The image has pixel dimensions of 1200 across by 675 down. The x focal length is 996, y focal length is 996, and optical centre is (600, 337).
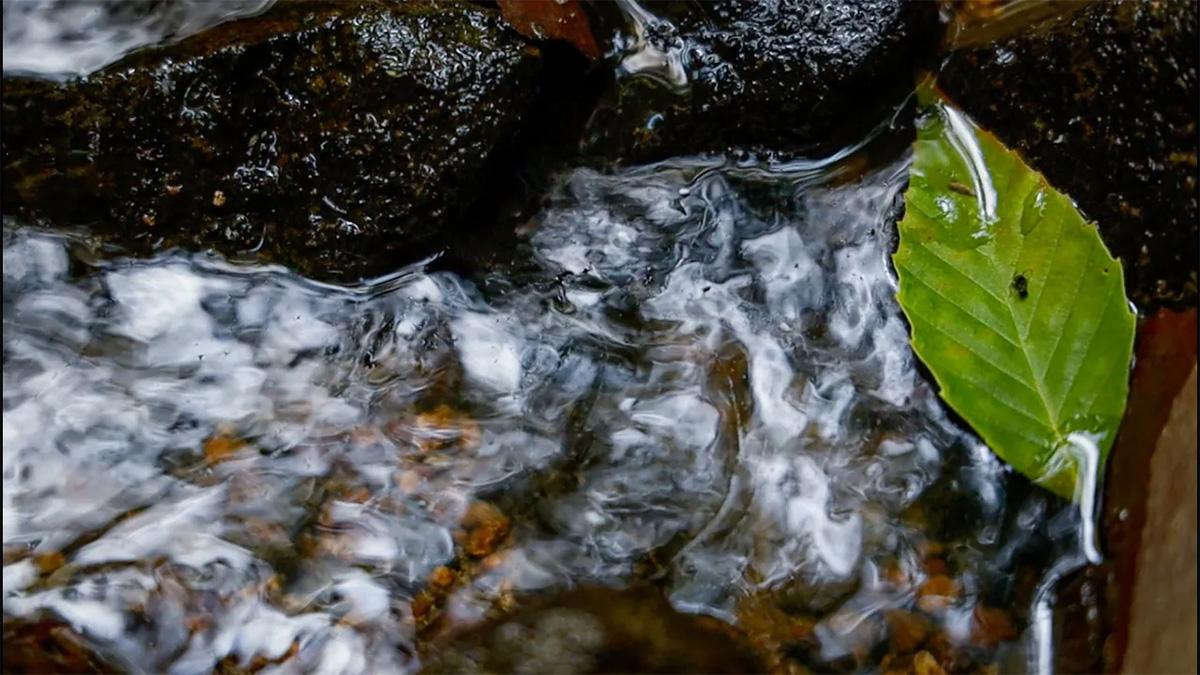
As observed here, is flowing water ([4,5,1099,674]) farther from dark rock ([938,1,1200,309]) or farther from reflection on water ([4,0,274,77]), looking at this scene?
dark rock ([938,1,1200,309])

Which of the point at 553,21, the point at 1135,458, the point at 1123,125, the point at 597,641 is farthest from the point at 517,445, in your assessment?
the point at 1123,125

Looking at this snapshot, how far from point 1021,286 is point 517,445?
124 centimetres

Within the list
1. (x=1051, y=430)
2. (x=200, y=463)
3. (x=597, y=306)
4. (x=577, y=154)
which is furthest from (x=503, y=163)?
(x=1051, y=430)

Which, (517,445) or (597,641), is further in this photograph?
(517,445)

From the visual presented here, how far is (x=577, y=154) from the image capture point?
2566 mm

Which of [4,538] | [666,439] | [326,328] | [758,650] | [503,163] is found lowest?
[758,650]

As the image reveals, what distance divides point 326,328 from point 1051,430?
176 centimetres

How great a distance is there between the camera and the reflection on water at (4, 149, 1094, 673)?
2.36 m

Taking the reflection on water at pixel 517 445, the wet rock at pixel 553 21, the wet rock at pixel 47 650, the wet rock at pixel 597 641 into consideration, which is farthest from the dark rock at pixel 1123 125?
the wet rock at pixel 47 650

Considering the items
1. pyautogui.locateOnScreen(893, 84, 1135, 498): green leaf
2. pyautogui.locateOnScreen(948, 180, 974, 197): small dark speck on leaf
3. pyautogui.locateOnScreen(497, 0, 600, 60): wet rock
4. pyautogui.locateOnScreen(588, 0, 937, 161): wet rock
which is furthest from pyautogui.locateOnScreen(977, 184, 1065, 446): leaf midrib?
pyautogui.locateOnScreen(497, 0, 600, 60): wet rock

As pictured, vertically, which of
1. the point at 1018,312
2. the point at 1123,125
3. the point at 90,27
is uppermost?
the point at 90,27

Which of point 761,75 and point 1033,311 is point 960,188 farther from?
point 761,75

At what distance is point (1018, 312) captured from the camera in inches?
89.7

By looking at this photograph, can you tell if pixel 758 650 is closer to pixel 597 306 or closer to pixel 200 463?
pixel 597 306
